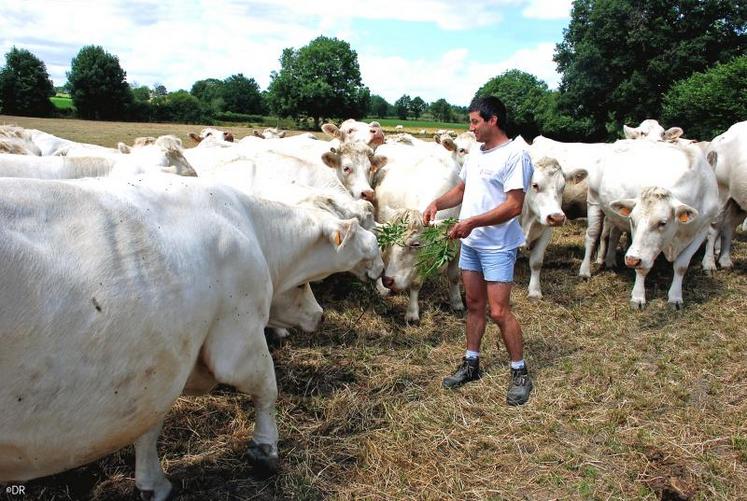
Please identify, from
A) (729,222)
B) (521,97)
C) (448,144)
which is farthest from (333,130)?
(521,97)

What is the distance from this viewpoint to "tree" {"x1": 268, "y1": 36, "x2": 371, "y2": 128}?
65250 millimetres

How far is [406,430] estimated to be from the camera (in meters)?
4.63

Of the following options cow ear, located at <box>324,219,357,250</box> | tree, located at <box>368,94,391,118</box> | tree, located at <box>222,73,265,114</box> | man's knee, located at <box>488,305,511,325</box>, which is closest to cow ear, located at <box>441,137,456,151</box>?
man's knee, located at <box>488,305,511,325</box>

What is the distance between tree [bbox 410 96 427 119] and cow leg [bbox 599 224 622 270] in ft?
338

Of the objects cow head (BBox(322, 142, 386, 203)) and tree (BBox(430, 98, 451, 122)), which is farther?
tree (BBox(430, 98, 451, 122))

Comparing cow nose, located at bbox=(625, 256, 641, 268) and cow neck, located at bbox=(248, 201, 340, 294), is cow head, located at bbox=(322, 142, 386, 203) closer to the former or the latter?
cow nose, located at bbox=(625, 256, 641, 268)

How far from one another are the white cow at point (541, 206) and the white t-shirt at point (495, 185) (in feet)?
8.90

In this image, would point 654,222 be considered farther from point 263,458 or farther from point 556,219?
point 263,458

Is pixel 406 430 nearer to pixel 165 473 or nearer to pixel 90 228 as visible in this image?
pixel 165 473

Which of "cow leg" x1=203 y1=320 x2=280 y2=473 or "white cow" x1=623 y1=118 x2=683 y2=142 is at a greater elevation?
"white cow" x1=623 y1=118 x2=683 y2=142

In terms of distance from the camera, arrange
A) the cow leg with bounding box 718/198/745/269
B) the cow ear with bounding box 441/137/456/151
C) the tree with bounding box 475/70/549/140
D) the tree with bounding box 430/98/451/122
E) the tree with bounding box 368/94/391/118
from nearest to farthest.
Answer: the cow leg with bounding box 718/198/745/269, the cow ear with bounding box 441/137/456/151, the tree with bounding box 475/70/549/140, the tree with bounding box 430/98/451/122, the tree with bounding box 368/94/391/118

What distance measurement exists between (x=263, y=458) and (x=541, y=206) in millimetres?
5267

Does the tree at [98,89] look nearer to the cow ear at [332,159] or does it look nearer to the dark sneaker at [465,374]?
the cow ear at [332,159]

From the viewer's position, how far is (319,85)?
6481 cm
